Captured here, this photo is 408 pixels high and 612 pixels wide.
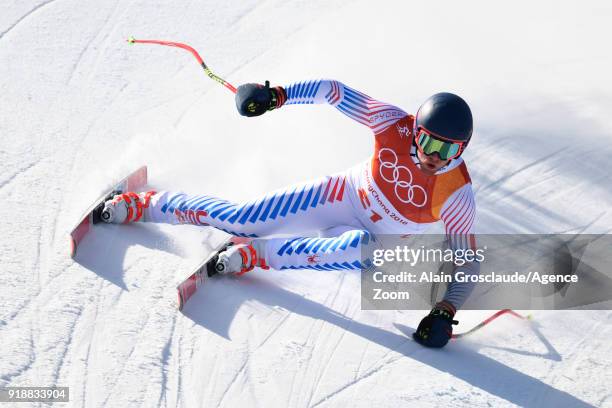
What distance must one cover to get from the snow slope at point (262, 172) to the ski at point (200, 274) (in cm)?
7

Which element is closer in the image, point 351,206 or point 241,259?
point 241,259

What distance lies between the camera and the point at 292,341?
17.2ft

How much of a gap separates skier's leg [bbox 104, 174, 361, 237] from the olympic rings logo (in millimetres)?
301

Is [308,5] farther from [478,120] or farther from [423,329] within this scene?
[423,329]

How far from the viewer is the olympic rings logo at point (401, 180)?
17.8 ft

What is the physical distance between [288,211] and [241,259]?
1.27 ft

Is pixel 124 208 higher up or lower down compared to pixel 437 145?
lower down

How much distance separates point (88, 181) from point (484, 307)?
A: 2.53 meters

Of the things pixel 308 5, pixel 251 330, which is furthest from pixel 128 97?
pixel 251 330

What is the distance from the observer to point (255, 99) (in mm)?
5387

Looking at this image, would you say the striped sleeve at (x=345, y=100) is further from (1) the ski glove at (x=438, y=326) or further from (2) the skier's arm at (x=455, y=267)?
(1) the ski glove at (x=438, y=326)

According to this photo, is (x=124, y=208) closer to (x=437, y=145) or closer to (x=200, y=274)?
(x=200, y=274)

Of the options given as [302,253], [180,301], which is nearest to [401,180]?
[302,253]

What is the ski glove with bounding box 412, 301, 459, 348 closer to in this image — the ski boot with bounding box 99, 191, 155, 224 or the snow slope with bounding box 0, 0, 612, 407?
the snow slope with bounding box 0, 0, 612, 407
